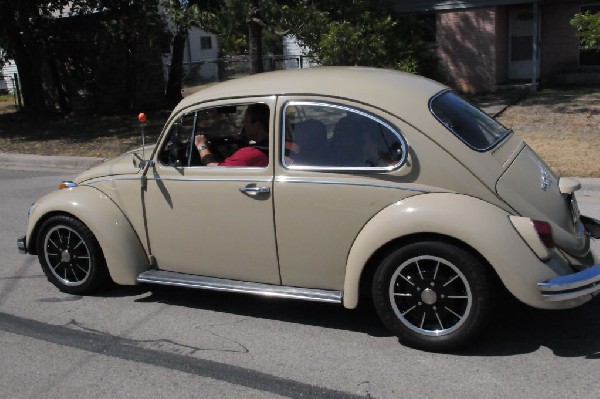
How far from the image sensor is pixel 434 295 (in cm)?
413

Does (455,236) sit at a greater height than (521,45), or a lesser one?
lesser

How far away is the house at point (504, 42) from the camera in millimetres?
19828

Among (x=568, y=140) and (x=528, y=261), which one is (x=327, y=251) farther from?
(x=568, y=140)

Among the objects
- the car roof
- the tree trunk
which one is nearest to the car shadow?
the car roof

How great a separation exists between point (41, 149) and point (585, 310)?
12010mm

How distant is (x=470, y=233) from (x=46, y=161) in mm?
10615

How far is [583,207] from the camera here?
764 centimetres

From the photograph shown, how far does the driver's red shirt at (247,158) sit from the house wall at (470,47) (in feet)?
54.4

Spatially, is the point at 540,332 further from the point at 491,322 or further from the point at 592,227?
the point at 592,227

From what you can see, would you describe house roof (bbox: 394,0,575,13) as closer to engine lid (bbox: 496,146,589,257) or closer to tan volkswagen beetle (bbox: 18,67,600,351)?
tan volkswagen beetle (bbox: 18,67,600,351)

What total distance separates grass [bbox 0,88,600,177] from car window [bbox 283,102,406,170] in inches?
209

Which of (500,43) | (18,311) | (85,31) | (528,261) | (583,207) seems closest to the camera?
(528,261)

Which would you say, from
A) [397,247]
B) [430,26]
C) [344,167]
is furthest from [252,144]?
[430,26]

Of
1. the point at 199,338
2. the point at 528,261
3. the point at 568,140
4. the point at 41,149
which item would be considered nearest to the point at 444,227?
the point at 528,261
